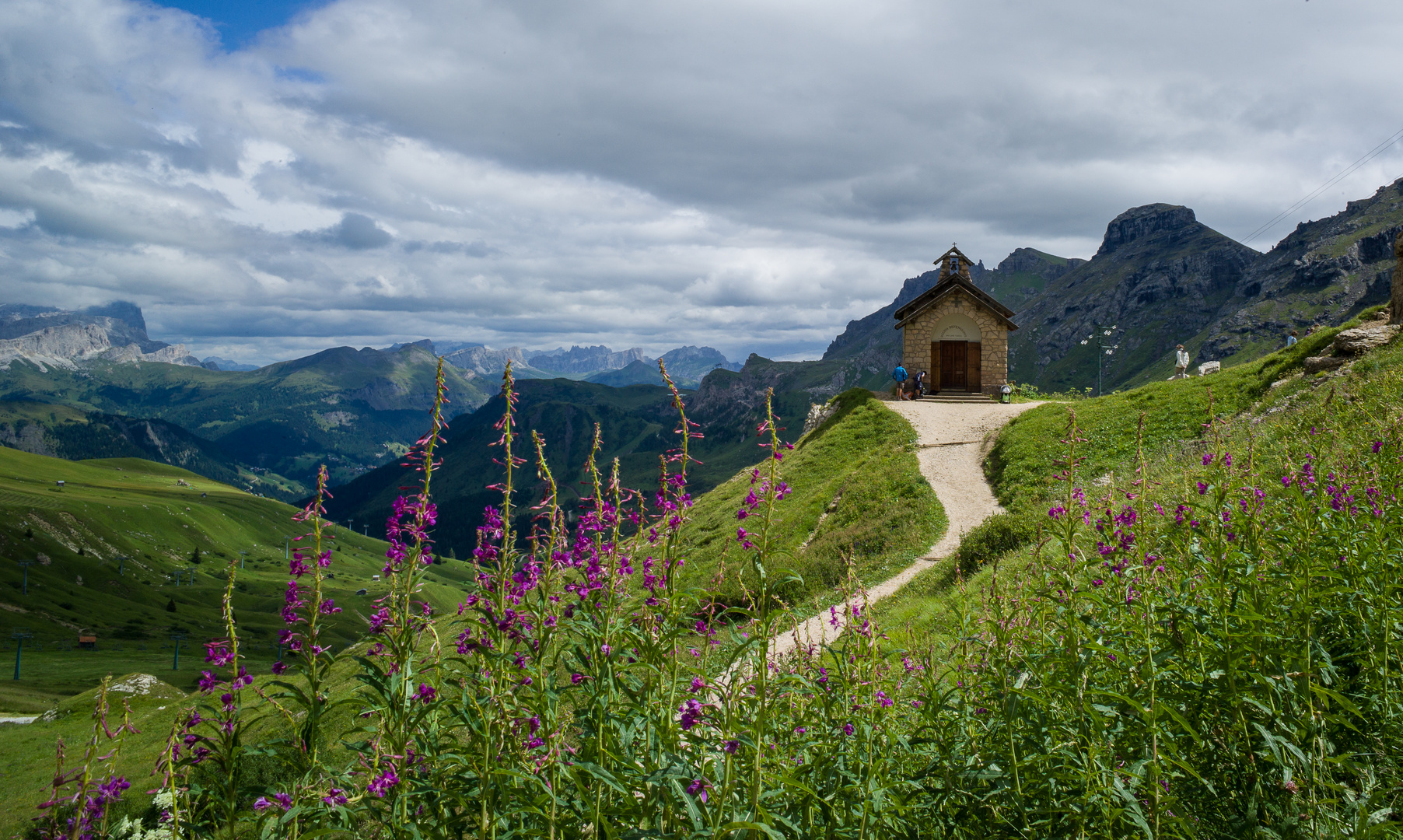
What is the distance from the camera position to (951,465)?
3159 cm

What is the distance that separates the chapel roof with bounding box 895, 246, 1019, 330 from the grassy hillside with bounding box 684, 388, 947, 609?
7605mm

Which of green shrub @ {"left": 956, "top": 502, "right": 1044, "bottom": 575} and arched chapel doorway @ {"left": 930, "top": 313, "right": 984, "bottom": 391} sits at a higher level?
arched chapel doorway @ {"left": 930, "top": 313, "right": 984, "bottom": 391}

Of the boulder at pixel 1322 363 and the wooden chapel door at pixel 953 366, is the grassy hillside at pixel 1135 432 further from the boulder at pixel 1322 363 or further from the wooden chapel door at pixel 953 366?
the wooden chapel door at pixel 953 366

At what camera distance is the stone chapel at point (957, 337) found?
47062 mm

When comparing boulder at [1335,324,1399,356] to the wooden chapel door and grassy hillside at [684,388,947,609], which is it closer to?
grassy hillside at [684,388,947,609]

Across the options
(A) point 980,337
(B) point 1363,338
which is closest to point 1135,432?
(B) point 1363,338

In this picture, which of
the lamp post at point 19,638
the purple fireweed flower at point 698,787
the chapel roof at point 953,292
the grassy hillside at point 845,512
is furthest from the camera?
the lamp post at point 19,638

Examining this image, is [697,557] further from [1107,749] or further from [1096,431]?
[1107,749]

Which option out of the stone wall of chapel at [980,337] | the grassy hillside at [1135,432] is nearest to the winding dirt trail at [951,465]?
the grassy hillside at [1135,432]

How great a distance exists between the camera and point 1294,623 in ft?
17.2

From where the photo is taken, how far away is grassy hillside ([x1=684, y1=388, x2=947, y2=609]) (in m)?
23.5

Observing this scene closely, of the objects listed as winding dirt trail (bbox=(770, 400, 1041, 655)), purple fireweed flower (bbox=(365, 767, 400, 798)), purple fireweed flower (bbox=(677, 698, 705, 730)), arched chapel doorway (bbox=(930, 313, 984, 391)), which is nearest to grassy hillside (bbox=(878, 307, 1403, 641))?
winding dirt trail (bbox=(770, 400, 1041, 655))

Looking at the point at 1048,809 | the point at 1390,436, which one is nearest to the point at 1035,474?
the point at 1390,436

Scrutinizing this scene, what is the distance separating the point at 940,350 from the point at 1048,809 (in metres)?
46.8
